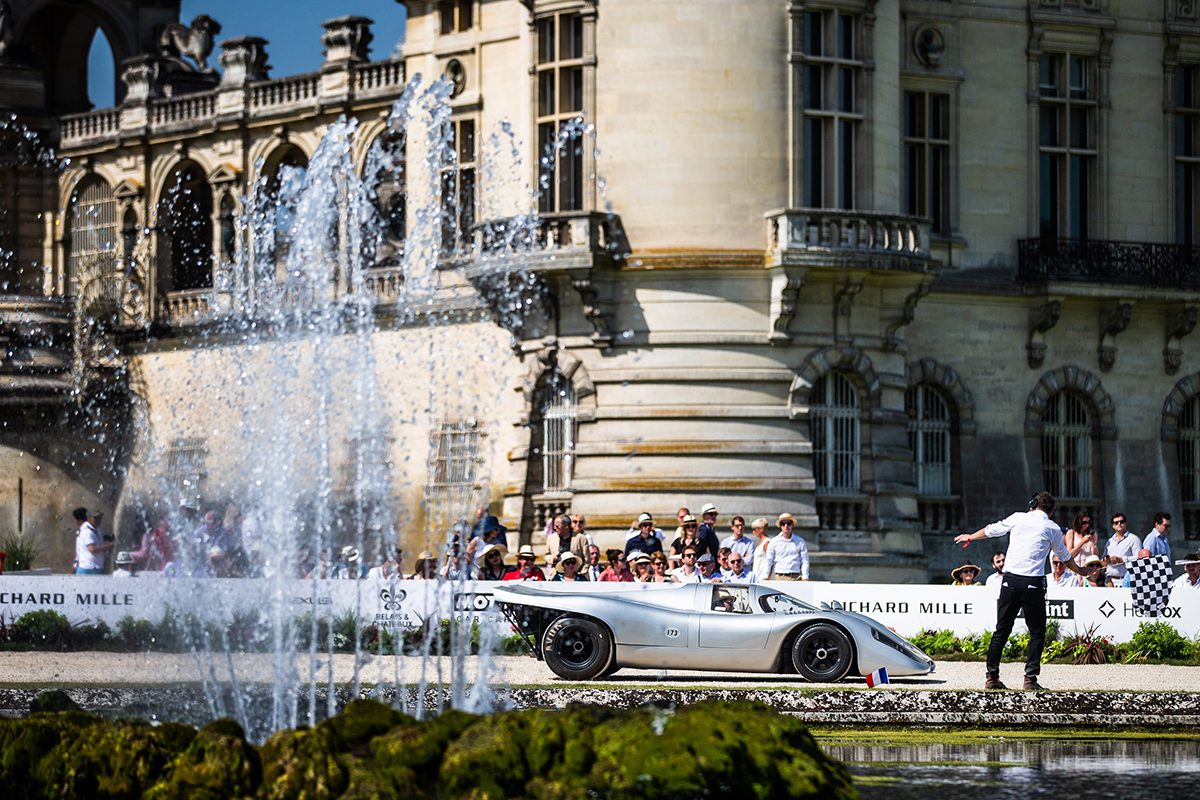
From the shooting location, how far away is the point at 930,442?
4450 cm

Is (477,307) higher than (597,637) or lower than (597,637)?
higher

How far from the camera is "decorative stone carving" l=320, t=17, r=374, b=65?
5394cm

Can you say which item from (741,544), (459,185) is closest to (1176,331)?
(459,185)

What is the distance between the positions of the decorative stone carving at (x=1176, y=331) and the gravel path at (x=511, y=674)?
16.1m

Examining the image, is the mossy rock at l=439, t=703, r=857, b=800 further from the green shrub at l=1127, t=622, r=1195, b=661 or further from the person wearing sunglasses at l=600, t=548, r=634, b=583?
the person wearing sunglasses at l=600, t=548, r=634, b=583

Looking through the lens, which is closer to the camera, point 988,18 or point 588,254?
point 588,254

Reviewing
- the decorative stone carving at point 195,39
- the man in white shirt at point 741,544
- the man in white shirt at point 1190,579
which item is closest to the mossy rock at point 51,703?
the man in white shirt at point 1190,579

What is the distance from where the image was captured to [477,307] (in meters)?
46.2

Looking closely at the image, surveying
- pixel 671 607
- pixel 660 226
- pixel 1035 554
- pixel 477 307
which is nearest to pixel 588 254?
pixel 660 226

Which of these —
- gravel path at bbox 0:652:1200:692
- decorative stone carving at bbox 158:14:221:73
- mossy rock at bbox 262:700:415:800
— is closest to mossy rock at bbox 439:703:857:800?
mossy rock at bbox 262:700:415:800

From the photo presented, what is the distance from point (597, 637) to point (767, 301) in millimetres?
13505

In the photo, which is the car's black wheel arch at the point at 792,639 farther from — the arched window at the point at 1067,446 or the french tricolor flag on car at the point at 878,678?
the arched window at the point at 1067,446

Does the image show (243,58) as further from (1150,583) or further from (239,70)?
(1150,583)

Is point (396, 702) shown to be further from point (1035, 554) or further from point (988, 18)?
point (988, 18)
